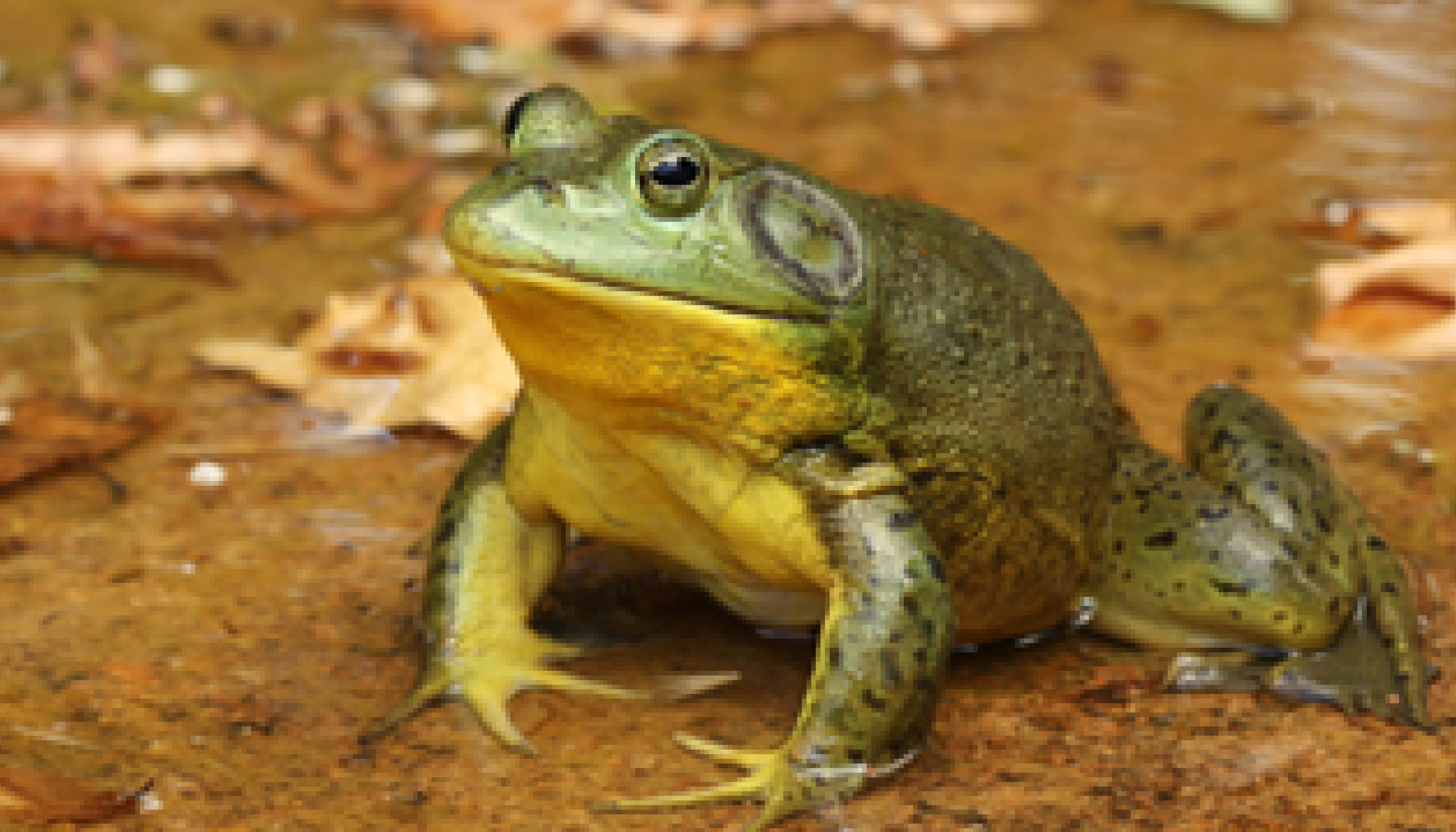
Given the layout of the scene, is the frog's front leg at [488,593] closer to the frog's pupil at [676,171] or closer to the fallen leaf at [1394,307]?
the frog's pupil at [676,171]

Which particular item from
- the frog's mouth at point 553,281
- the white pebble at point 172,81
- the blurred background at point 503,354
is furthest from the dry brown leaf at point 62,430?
the white pebble at point 172,81

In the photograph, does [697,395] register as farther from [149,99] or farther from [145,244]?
[149,99]

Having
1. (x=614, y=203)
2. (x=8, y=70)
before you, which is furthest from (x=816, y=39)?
(x=614, y=203)

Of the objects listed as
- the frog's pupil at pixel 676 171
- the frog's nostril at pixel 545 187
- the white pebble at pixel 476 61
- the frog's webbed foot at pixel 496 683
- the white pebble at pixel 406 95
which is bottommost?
the frog's webbed foot at pixel 496 683

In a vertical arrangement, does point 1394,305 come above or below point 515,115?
below

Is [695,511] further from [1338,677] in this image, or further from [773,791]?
[1338,677]

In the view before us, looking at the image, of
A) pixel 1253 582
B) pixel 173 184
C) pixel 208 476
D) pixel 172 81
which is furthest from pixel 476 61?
pixel 1253 582
